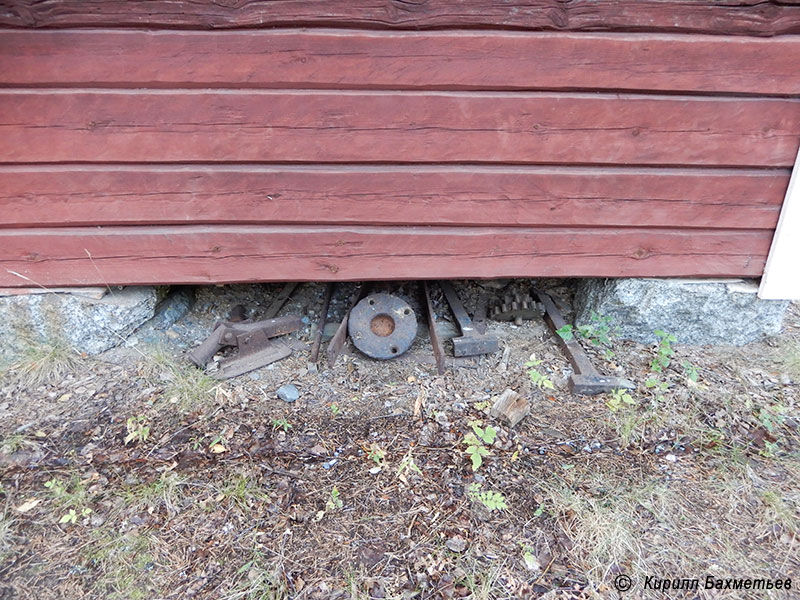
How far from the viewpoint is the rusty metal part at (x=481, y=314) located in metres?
3.04

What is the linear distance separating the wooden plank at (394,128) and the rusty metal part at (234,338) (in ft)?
3.14

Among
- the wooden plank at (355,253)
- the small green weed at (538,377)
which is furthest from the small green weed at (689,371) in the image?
the small green weed at (538,377)

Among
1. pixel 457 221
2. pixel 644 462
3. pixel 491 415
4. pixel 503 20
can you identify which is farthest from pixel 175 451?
pixel 503 20


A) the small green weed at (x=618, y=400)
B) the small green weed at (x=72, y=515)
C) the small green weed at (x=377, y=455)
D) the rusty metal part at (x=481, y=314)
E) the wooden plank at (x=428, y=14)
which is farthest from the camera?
the rusty metal part at (x=481, y=314)

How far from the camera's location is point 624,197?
262cm

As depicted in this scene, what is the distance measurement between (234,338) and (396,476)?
1.27 metres

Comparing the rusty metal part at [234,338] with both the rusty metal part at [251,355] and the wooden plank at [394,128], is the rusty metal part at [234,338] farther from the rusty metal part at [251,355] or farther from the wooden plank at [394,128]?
the wooden plank at [394,128]

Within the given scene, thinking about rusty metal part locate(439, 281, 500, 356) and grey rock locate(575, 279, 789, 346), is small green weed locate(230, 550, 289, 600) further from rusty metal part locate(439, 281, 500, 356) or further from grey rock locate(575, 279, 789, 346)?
grey rock locate(575, 279, 789, 346)

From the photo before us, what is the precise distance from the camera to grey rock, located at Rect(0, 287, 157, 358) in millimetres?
2730

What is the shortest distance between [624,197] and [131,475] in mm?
2734

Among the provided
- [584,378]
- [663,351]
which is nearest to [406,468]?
[584,378]

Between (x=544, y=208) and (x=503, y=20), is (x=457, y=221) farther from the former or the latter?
(x=503, y=20)

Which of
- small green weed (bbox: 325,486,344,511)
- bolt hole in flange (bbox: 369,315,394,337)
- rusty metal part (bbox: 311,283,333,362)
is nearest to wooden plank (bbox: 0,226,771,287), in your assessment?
bolt hole in flange (bbox: 369,315,394,337)

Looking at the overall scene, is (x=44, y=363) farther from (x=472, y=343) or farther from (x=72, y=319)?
(x=472, y=343)
